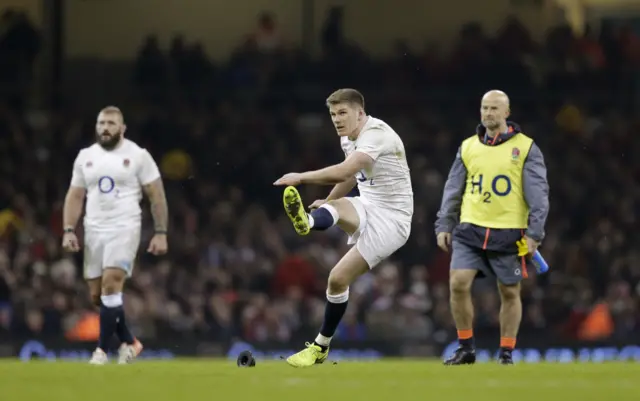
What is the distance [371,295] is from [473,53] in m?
5.25

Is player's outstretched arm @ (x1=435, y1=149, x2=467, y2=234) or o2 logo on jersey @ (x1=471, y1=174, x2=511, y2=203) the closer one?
o2 logo on jersey @ (x1=471, y1=174, x2=511, y2=203)

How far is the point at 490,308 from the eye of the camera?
841 inches

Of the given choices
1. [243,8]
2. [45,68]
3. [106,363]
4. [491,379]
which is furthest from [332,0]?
[491,379]

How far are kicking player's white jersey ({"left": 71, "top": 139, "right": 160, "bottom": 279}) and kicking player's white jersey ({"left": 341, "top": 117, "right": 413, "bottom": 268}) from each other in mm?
2612

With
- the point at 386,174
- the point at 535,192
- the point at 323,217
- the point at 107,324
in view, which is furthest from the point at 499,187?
the point at 107,324

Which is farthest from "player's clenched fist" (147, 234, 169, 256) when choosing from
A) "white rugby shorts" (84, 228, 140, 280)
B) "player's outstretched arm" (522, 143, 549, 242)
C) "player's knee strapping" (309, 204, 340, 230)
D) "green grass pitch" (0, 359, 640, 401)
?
"player's outstretched arm" (522, 143, 549, 242)

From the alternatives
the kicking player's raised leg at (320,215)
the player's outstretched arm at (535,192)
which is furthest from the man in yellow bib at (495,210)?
the kicking player's raised leg at (320,215)

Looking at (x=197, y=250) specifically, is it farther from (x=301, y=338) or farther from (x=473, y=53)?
(x=473, y=53)

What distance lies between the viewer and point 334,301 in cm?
1268

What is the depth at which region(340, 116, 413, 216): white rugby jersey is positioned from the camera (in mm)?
12633

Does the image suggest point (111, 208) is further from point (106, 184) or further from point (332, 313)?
point (332, 313)

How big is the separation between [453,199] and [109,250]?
3257mm

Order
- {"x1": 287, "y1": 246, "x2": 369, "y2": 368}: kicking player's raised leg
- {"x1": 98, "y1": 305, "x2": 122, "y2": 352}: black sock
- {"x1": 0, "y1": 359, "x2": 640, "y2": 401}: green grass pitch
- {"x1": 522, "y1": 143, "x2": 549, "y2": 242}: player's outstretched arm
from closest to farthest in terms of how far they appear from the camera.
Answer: {"x1": 0, "y1": 359, "x2": 640, "y2": 401}: green grass pitch, {"x1": 287, "y1": 246, "x2": 369, "y2": 368}: kicking player's raised leg, {"x1": 522, "y1": 143, "x2": 549, "y2": 242}: player's outstretched arm, {"x1": 98, "y1": 305, "x2": 122, "y2": 352}: black sock

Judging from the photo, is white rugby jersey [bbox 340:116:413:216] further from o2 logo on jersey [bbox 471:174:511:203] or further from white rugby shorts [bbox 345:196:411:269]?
o2 logo on jersey [bbox 471:174:511:203]
